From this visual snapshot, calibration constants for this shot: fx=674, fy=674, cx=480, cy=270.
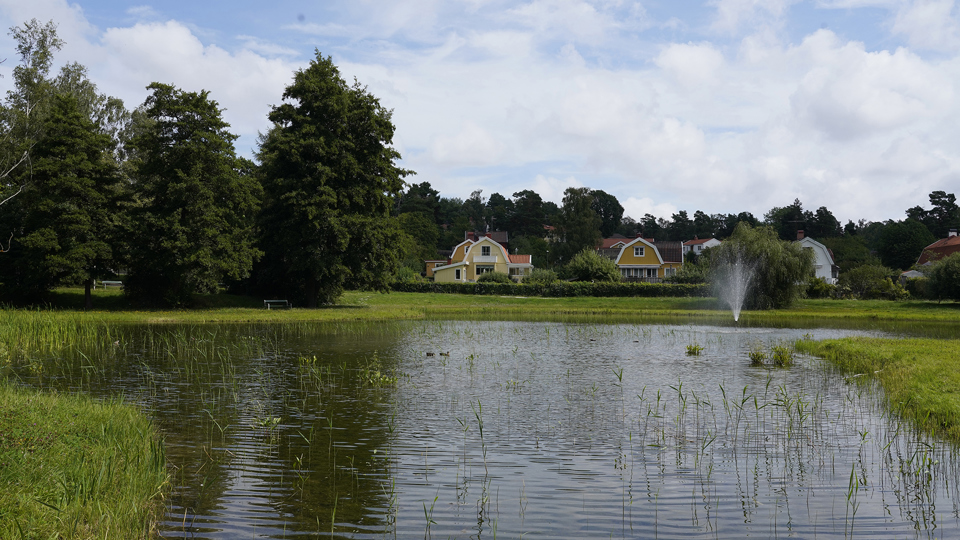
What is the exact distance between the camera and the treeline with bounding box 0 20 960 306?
37.7 meters

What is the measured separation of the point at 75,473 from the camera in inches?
295

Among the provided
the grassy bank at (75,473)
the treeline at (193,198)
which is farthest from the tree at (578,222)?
the grassy bank at (75,473)

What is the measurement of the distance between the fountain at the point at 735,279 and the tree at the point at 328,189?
26306 millimetres

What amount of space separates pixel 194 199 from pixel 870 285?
190ft

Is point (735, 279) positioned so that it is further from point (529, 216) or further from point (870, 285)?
point (529, 216)

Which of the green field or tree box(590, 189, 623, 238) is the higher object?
tree box(590, 189, 623, 238)

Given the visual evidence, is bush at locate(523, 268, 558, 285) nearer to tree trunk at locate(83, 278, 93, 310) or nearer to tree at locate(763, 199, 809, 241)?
tree trunk at locate(83, 278, 93, 310)

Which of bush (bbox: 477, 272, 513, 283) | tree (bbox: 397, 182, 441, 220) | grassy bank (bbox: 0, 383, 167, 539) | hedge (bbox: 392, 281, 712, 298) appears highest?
tree (bbox: 397, 182, 441, 220)

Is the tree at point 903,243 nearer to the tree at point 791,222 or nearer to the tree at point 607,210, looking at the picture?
the tree at point 791,222

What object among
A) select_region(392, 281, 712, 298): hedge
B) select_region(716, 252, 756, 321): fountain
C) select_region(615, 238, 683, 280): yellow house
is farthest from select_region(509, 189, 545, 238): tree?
select_region(716, 252, 756, 321): fountain

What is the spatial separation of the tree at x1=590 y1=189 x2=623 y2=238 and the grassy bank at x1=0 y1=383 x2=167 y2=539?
14465cm

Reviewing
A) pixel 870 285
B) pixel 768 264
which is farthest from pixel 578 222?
pixel 768 264

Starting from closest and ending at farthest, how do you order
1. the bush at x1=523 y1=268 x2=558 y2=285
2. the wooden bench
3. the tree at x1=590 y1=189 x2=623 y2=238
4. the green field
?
the green field, the wooden bench, the bush at x1=523 y1=268 x2=558 y2=285, the tree at x1=590 y1=189 x2=623 y2=238

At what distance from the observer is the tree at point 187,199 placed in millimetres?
38062
